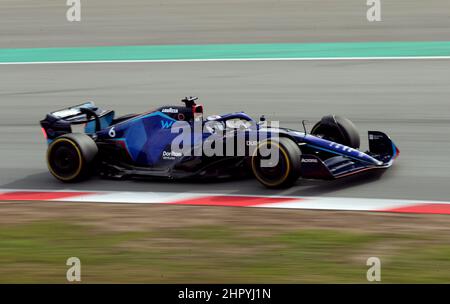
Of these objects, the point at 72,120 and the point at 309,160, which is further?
the point at 72,120

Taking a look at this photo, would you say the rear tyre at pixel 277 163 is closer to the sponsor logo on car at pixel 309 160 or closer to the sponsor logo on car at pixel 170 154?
the sponsor logo on car at pixel 309 160

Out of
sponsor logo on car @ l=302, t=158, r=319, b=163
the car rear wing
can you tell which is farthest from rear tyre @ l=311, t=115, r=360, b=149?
the car rear wing

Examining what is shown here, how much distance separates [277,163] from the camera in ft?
29.5

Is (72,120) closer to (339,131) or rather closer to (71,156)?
(71,156)

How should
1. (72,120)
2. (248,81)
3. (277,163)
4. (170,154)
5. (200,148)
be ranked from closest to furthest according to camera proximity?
(277,163)
(200,148)
(170,154)
(72,120)
(248,81)

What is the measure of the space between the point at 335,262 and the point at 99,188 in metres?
3.56

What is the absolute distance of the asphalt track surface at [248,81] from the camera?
1005 cm

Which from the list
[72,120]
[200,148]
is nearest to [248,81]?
[72,120]

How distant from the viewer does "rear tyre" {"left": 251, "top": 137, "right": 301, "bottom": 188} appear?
8852 millimetres

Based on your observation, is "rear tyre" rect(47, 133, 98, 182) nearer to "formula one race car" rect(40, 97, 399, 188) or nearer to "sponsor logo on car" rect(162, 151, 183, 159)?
"formula one race car" rect(40, 97, 399, 188)

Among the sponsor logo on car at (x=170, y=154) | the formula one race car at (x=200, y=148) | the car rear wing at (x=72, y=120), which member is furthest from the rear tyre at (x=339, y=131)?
the car rear wing at (x=72, y=120)

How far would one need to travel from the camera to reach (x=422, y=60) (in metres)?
16.5

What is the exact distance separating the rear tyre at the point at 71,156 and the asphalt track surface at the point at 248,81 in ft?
0.46

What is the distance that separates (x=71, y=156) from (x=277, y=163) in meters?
2.33
